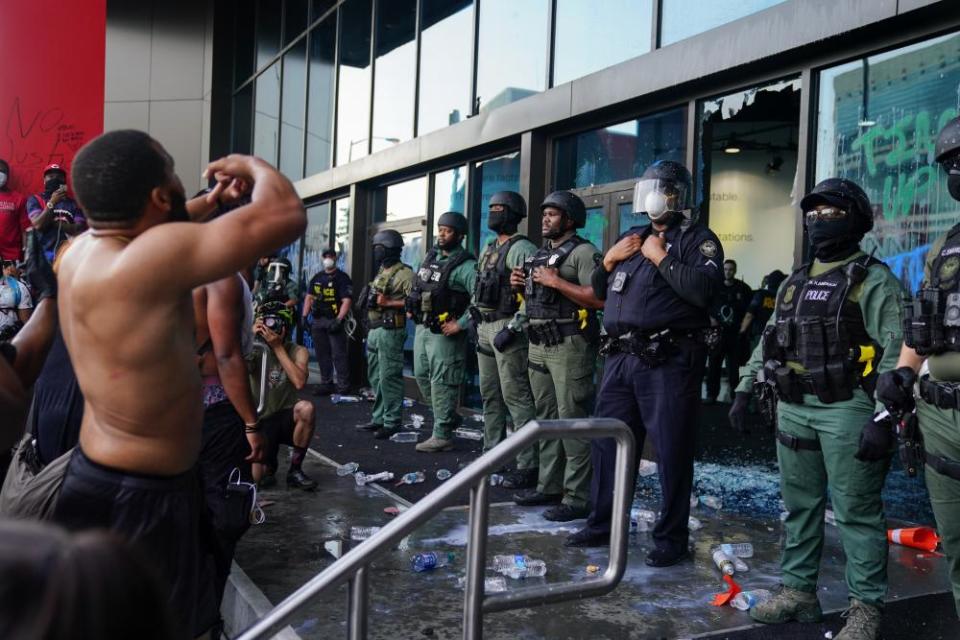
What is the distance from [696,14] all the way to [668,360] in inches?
123

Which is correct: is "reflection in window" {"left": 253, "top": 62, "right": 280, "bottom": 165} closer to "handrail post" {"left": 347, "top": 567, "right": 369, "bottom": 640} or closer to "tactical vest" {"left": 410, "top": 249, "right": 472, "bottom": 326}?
"tactical vest" {"left": 410, "top": 249, "right": 472, "bottom": 326}

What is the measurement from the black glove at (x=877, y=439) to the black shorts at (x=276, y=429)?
3.47m

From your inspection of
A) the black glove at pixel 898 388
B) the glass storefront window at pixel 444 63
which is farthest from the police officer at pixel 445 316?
the black glove at pixel 898 388

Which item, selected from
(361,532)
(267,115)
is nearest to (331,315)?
(361,532)

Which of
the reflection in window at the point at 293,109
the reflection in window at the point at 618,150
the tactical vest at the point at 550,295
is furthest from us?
the reflection in window at the point at 293,109

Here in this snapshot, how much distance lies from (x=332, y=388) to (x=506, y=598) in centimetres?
886

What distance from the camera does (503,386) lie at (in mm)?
6008

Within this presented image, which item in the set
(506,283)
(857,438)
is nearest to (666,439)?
(857,438)

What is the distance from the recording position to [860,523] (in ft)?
10.6

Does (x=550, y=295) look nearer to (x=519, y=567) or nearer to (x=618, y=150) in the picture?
(x=519, y=567)

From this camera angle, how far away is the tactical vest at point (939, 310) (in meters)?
2.67

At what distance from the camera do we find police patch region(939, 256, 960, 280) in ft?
8.87

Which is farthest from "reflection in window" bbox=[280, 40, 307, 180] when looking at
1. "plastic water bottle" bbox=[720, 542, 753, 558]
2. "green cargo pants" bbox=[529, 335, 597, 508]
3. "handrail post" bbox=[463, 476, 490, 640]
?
"handrail post" bbox=[463, 476, 490, 640]

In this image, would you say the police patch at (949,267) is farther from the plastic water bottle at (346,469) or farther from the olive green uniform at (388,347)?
the olive green uniform at (388,347)
